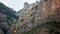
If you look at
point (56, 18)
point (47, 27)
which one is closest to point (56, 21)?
point (56, 18)

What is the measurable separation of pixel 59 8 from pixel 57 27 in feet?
80.1

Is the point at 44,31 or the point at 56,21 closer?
the point at 44,31

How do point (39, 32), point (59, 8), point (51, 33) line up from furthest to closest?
point (59, 8), point (39, 32), point (51, 33)

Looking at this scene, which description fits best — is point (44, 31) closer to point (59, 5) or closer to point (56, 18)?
point (56, 18)

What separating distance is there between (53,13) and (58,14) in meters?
7.44

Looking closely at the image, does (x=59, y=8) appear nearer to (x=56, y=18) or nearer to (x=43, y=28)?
(x=56, y=18)

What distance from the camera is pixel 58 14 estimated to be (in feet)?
632

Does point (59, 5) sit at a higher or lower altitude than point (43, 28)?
higher

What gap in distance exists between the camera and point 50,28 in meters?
177

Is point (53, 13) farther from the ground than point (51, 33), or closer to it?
farther from the ground

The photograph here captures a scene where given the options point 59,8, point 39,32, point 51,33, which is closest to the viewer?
point 51,33

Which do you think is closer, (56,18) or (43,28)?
(43,28)

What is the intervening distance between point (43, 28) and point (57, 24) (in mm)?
15283

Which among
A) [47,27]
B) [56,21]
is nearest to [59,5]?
[56,21]
